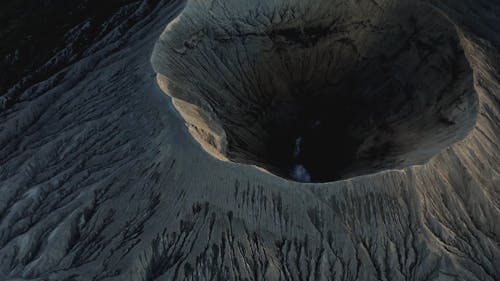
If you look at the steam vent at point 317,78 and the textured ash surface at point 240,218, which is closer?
the textured ash surface at point 240,218

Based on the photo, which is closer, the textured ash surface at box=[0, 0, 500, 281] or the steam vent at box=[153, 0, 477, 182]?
the textured ash surface at box=[0, 0, 500, 281]

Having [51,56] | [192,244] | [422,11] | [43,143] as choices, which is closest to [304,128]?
[422,11]

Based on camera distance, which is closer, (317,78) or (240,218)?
(240,218)

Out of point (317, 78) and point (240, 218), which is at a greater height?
point (240, 218)
